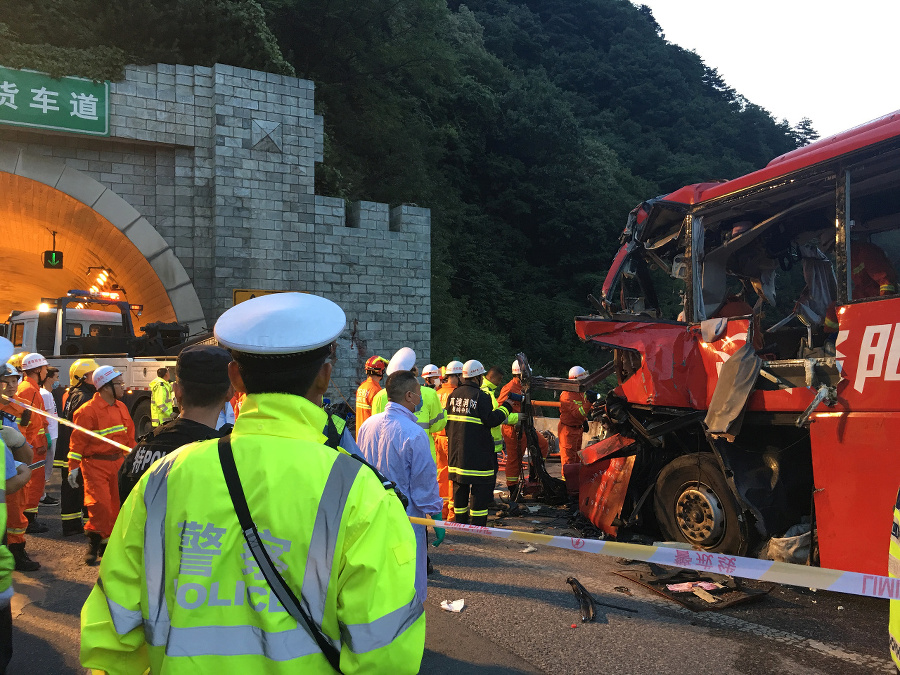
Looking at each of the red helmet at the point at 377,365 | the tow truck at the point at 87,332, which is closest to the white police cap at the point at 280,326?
the red helmet at the point at 377,365

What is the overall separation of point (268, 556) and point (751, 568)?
7.14 ft

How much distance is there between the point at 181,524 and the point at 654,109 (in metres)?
51.9

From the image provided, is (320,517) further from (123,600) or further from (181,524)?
(123,600)

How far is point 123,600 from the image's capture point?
5.26 feet

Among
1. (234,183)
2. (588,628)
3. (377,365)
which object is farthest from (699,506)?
(234,183)

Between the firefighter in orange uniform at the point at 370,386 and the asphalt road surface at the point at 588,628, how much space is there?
112 inches

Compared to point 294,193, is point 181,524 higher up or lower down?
lower down

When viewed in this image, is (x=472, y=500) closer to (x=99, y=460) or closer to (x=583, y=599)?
(x=583, y=599)

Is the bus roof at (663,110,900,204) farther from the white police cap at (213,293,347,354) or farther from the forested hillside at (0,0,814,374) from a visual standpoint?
the forested hillside at (0,0,814,374)

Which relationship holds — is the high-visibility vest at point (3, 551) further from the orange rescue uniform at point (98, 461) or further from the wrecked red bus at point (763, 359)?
the wrecked red bus at point (763, 359)

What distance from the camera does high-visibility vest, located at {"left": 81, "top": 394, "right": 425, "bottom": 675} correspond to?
144 centimetres

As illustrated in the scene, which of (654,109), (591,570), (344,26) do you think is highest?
(654,109)

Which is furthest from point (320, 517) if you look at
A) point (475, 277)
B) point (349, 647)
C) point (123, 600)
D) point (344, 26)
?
point (475, 277)

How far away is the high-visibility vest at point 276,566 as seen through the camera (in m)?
1.44
